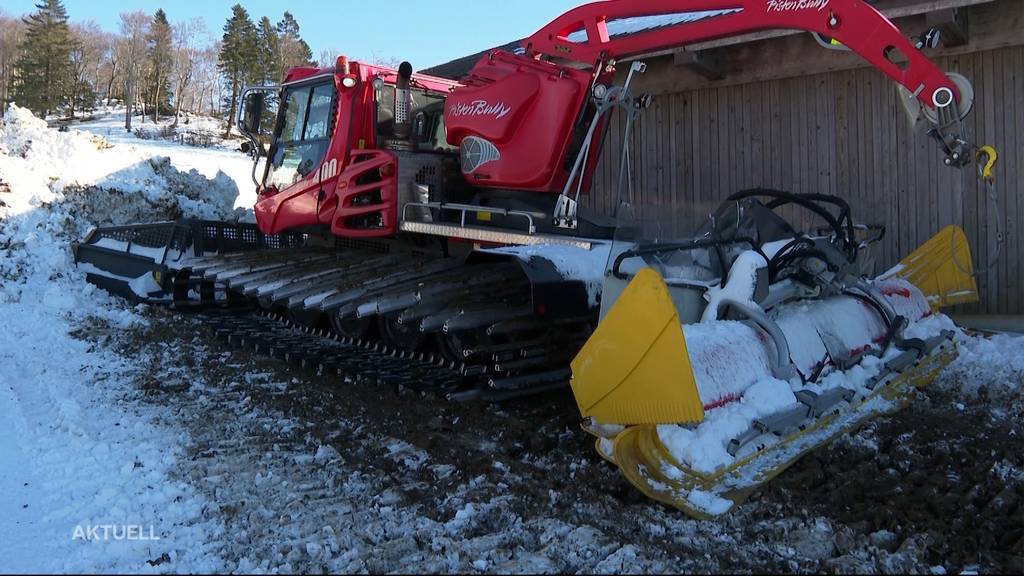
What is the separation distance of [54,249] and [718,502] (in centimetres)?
906

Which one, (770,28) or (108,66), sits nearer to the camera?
(770,28)

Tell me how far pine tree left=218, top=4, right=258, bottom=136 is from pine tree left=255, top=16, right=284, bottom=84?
15.7 inches

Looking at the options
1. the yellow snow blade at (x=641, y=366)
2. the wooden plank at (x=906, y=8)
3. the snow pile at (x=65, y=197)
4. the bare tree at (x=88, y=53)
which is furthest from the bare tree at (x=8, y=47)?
the yellow snow blade at (x=641, y=366)

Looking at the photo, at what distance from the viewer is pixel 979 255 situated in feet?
22.5

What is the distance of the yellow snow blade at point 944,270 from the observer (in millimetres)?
5867

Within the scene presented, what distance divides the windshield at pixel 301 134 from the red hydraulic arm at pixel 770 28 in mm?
2044

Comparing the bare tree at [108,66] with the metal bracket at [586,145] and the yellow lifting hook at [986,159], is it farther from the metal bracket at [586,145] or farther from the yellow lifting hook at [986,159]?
the yellow lifting hook at [986,159]

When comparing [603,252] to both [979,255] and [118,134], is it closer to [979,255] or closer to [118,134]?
[979,255]

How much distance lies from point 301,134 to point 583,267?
3.41 m

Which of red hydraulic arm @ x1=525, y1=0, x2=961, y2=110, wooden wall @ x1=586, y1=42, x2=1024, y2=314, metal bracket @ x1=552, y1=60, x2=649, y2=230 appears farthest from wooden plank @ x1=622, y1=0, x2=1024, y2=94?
metal bracket @ x1=552, y1=60, x2=649, y2=230

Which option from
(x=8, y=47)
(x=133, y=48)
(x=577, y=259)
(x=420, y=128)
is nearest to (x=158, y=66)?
(x=133, y=48)

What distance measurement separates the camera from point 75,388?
17.8 feet

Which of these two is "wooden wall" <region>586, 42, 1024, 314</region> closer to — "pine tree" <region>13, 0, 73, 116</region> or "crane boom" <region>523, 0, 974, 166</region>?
"crane boom" <region>523, 0, 974, 166</region>

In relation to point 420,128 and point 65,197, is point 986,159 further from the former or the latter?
point 65,197
